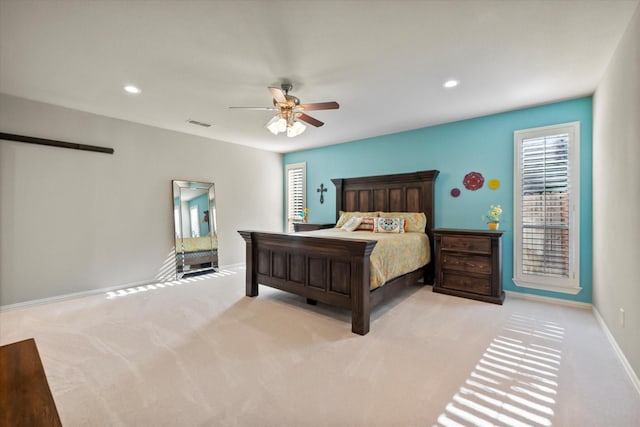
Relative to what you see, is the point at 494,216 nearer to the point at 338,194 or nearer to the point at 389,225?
the point at 389,225

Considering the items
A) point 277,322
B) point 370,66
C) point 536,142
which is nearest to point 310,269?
point 277,322

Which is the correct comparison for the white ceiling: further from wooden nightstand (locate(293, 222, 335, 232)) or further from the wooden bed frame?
wooden nightstand (locate(293, 222, 335, 232))

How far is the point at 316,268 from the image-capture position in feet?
10.8

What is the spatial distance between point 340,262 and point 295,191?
4113 mm

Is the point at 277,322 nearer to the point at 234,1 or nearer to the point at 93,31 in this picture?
the point at 234,1

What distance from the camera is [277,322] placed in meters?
3.05

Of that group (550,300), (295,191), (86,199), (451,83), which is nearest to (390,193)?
(451,83)

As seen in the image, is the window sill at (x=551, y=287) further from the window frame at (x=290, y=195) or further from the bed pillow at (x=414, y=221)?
the window frame at (x=290, y=195)

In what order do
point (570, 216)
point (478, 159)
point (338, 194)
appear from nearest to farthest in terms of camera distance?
1. point (570, 216)
2. point (478, 159)
3. point (338, 194)

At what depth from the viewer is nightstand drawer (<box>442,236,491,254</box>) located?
377 centimetres

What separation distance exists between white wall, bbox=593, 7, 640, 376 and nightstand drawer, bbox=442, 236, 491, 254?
1.11m

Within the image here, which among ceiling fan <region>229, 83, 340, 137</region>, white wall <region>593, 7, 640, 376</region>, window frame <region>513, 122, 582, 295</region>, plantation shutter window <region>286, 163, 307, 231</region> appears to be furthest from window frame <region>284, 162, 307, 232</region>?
white wall <region>593, 7, 640, 376</region>

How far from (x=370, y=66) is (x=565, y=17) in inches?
59.5

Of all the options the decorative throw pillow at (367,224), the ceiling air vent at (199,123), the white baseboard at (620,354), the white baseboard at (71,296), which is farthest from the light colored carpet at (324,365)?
the ceiling air vent at (199,123)
